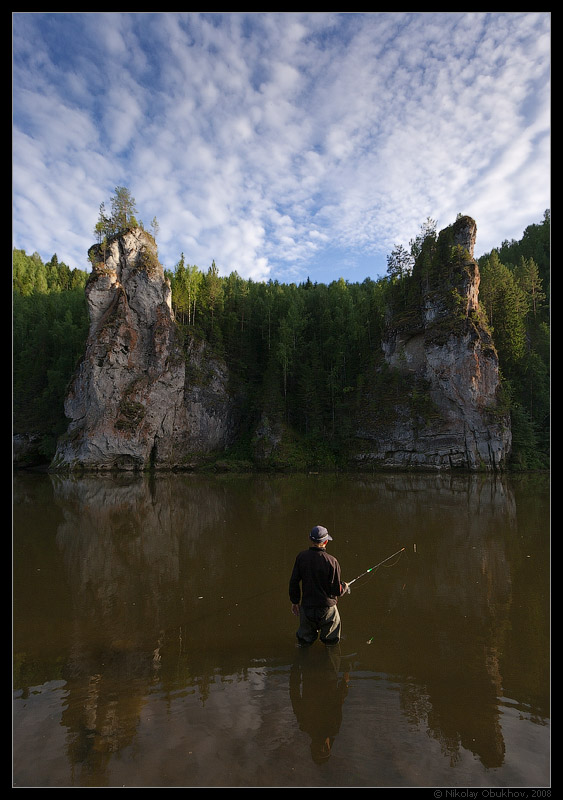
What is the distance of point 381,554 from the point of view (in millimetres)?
10281

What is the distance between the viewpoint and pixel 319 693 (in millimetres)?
4652

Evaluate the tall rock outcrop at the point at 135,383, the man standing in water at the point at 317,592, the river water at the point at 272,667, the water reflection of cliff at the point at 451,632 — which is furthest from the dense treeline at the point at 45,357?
the man standing in water at the point at 317,592

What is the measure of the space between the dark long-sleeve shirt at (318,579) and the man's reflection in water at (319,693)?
69cm

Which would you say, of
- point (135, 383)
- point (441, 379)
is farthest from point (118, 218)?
point (441, 379)

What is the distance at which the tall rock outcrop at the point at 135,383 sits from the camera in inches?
1518

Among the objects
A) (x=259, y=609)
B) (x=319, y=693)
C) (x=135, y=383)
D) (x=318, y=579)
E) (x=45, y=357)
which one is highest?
(x=45, y=357)

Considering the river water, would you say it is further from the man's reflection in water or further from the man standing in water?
the man standing in water

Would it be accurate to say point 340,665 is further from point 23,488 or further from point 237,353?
point 237,353

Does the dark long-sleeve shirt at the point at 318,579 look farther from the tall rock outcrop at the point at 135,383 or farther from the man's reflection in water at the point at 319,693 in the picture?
the tall rock outcrop at the point at 135,383

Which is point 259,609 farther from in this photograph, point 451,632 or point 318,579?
point 451,632

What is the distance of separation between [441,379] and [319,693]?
36.6 metres
